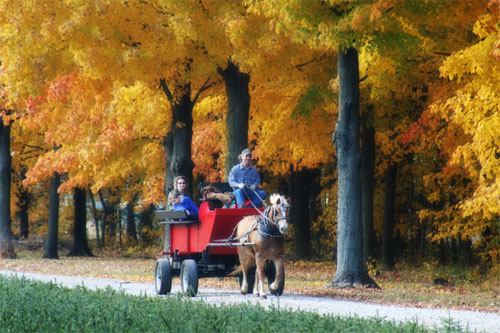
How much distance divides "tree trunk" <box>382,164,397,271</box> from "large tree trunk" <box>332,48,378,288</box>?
30.9 ft

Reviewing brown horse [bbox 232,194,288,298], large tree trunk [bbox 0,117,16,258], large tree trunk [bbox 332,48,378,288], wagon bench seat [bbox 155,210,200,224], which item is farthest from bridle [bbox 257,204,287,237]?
large tree trunk [bbox 0,117,16,258]

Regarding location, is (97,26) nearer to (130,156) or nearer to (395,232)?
(130,156)

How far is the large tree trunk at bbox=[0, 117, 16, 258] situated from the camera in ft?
94.7

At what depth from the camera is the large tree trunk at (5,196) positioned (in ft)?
94.7

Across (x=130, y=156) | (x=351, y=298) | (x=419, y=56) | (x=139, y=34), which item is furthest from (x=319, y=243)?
(x=351, y=298)

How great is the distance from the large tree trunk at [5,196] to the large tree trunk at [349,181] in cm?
1734

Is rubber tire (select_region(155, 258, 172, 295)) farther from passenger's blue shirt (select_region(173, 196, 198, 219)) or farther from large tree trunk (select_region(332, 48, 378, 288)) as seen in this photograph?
large tree trunk (select_region(332, 48, 378, 288))

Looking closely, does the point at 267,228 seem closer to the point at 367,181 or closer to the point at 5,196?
the point at 367,181

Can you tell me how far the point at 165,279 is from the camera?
13.2 m

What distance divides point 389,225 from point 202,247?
13.0 m

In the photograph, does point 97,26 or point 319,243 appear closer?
point 97,26

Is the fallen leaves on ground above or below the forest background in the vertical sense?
below

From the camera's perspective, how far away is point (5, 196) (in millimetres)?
29594

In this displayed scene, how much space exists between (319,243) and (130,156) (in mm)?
11512
